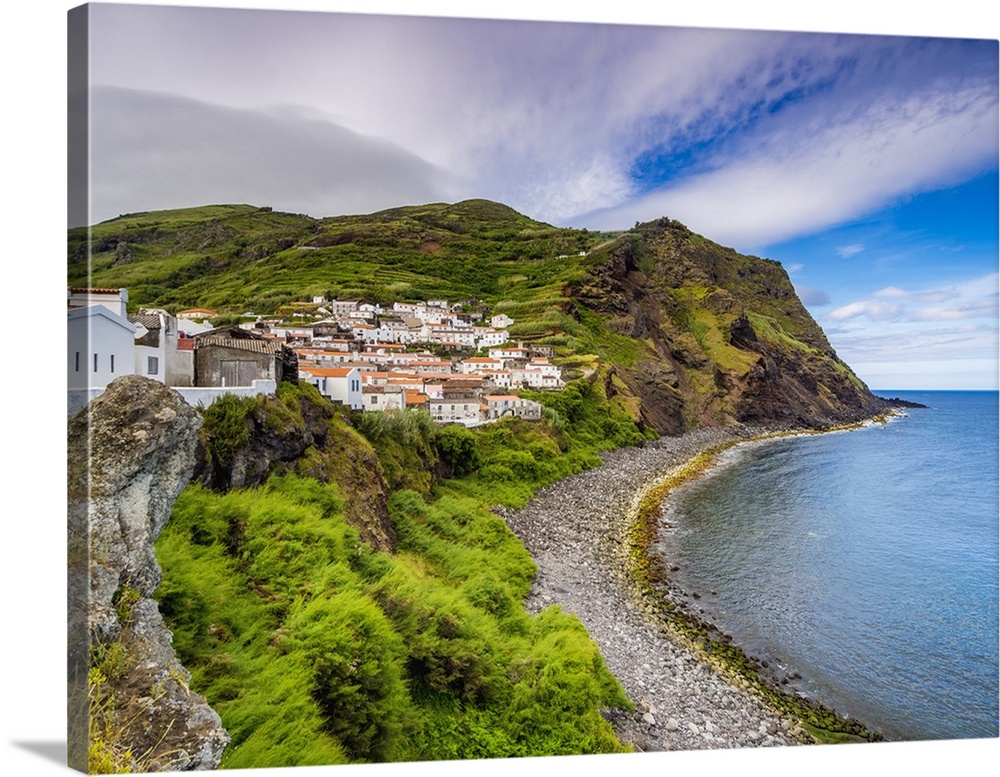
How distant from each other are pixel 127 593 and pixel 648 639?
5861mm

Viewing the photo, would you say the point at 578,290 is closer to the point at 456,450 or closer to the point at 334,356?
the point at 334,356

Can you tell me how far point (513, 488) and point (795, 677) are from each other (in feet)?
22.0

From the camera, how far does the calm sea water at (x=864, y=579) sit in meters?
5.79

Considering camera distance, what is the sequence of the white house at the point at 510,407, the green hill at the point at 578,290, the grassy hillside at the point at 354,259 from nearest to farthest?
the white house at the point at 510,407, the grassy hillside at the point at 354,259, the green hill at the point at 578,290

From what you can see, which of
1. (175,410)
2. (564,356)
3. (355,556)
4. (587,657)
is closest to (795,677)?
(587,657)

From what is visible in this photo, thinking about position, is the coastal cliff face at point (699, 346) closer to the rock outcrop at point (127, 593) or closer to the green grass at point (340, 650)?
the green grass at point (340, 650)

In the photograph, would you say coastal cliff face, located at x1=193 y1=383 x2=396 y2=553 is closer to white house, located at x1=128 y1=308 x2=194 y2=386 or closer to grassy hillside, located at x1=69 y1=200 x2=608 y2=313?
white house, located at x1=128 y1=308 x2=194 y2=386

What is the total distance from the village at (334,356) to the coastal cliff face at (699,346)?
5.66 m

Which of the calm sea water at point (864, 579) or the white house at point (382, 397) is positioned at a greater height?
the white house at point (382, 397)

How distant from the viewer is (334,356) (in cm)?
1552

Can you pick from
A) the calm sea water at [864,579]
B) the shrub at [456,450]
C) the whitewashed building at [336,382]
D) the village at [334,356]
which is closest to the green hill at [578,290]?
the village at [334,356]

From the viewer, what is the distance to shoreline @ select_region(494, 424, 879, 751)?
4832mm

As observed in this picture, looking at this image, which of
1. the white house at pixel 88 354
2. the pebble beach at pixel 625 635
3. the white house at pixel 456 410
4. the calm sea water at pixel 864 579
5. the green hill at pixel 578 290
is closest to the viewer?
the white house at pixel 88 354

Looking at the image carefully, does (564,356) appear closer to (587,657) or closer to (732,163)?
(732,163)
